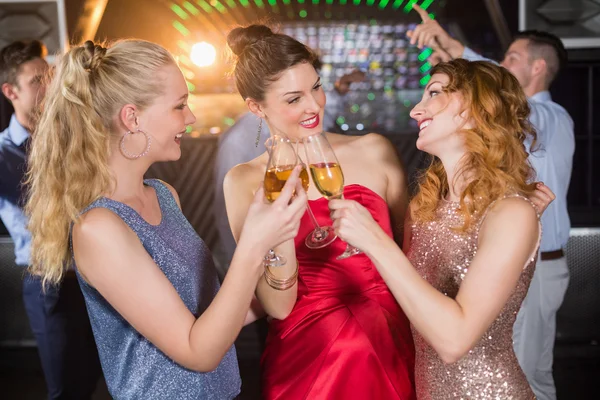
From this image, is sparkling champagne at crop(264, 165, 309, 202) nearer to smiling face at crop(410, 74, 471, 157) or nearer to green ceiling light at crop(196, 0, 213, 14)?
smiling face at crop(410, 74, 471, 157)

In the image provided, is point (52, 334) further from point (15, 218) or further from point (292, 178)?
point (292, 178)

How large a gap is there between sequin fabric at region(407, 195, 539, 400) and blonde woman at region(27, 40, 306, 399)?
54 centimetres

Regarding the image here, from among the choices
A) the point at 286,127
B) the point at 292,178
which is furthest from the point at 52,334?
the point at 292,178

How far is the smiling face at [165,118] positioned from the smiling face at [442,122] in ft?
2.14

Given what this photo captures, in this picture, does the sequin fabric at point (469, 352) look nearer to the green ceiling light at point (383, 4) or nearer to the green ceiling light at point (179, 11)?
the green ceiling light at point (179, 11)

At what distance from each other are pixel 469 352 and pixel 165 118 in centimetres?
99

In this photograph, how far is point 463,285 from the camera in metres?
1.57

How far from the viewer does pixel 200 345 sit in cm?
144

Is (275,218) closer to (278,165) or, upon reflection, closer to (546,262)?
(278,165)

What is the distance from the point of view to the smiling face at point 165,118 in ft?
5.45

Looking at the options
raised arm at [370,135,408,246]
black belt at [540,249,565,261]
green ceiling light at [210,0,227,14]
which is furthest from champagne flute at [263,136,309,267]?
green ceiling light at [210,0,227,14]

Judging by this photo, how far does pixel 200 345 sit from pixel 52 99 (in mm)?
713

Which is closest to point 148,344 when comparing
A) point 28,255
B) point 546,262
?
point 28,255

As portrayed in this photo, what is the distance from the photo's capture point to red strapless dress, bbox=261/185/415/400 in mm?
1936
